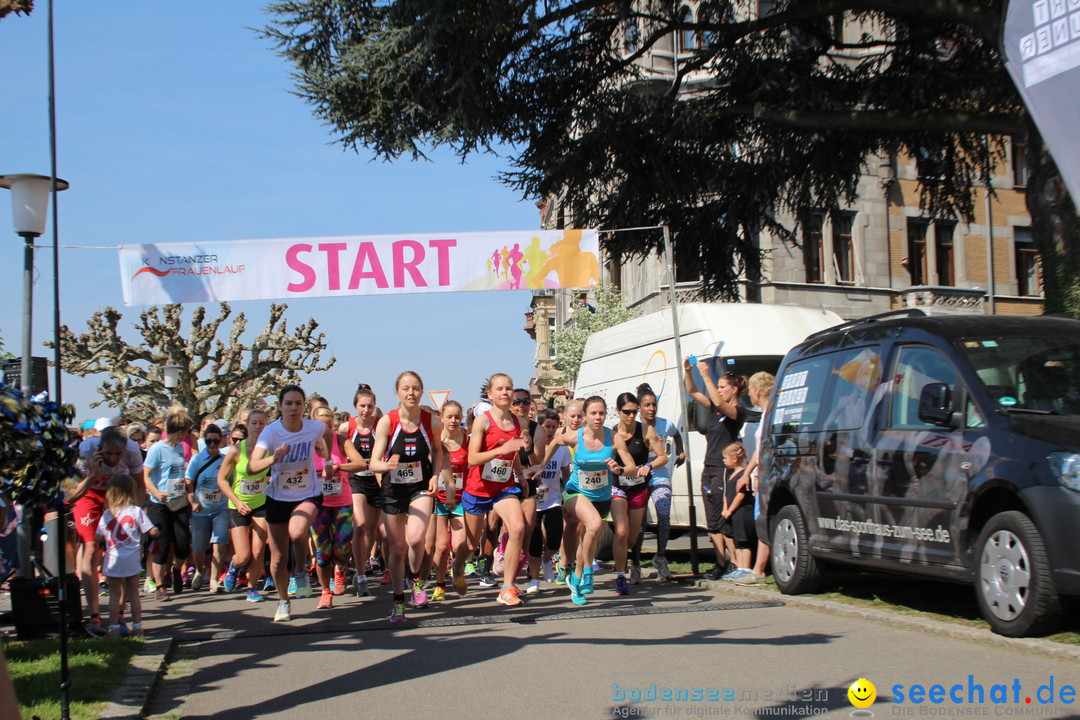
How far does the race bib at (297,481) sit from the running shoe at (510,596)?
1916 mm

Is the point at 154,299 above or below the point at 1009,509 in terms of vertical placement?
above

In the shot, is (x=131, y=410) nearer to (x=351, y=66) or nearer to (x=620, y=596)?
(x=351, y=66)

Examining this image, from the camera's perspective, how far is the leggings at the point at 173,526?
13102 millimetres

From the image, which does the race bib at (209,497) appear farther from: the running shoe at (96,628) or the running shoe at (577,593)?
the running shoe at (577,593)

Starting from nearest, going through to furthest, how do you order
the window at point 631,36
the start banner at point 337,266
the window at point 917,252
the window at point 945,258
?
the start banner at point 337,266
the window at point 631,36
the window at point 917,252
the window at point 945,258

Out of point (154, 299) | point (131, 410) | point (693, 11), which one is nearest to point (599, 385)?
point (693, 11)

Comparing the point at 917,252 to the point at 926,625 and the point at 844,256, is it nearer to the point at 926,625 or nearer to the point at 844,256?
the point at 844,256

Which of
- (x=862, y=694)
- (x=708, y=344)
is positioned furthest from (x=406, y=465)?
(x=708, y=344)

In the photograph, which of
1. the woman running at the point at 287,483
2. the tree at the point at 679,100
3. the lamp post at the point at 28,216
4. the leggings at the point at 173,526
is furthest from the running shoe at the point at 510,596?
the tree at the point at 679,100

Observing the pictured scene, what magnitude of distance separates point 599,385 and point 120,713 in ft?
43.2

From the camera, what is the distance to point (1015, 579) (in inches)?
268

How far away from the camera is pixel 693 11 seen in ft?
52.9

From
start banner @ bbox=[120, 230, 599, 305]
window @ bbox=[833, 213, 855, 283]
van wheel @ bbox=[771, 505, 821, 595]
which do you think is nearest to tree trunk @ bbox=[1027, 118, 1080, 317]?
van wheel @ bbox=[771, 505, 821, 595]

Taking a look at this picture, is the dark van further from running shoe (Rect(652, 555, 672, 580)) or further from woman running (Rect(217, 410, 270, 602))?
woman running (Rect(217, 410, 270, 602))
